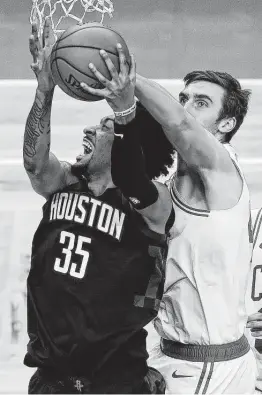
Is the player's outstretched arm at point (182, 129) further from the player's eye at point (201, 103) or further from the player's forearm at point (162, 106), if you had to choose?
the player's eye at point (201, 103)

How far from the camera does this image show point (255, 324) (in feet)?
8.63

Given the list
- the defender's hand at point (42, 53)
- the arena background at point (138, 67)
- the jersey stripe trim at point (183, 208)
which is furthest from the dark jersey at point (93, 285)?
the arena background at point (138, 67)

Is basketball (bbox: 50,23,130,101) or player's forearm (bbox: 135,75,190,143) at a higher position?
basketball (bbox: 50,23,130,101)

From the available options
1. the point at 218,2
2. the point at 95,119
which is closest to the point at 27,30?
the point at 95,119

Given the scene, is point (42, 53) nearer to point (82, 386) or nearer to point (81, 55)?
point (81, 55)

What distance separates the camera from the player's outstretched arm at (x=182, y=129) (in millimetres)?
2012

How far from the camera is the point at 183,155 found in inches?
83.5

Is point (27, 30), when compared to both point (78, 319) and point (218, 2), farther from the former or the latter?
point (78, 319)

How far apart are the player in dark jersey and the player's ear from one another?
38 cm

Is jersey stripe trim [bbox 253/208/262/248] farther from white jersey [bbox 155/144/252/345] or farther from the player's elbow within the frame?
the player's elbow

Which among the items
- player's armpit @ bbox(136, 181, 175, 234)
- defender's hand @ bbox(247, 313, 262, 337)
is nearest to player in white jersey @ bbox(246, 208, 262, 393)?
defender's hand @ bbox(247, 313, 262, 337)

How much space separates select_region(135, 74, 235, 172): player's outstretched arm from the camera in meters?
2.01

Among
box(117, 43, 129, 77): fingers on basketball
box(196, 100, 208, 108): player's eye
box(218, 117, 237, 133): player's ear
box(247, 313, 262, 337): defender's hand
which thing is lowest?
box(247, 313, 262, 337): defender's hand

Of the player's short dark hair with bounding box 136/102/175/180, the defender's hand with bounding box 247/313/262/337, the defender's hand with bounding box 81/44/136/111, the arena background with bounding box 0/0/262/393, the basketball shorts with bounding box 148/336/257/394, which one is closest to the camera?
the defender's hand with bounding box 81/44/136/111
